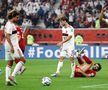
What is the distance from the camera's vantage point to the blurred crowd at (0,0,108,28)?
38.9 metres

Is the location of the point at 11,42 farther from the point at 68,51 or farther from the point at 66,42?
the point at 68,51

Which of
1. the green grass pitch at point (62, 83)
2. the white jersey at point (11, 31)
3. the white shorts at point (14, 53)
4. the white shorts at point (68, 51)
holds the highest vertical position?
the white jersey at point (11, 31)

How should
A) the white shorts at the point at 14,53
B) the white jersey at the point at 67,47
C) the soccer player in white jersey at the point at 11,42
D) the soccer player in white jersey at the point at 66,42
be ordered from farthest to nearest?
the white jersey at the point at 67,47 < the soccer player in white jersey at the point at 66,42 < the white shorts at the point at 14,53 < the soccer player in white jersey at the point at 11,42

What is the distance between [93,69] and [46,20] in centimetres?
1874

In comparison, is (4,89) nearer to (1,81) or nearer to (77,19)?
(1,81)

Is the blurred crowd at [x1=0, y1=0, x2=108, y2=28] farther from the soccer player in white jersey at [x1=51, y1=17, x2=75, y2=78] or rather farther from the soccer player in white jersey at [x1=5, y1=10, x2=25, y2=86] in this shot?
the soccer player in white jersey at [x1=5, y1=10, x2=25, y2=86]

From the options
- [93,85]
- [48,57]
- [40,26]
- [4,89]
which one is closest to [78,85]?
[93,85]

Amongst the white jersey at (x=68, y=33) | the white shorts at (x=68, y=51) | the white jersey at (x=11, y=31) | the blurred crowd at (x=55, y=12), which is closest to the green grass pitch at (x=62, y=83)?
the white shorts at (x=68, y=51)

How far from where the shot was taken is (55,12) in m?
40.4

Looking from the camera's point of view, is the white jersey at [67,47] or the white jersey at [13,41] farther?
the white jersey at [67,47]

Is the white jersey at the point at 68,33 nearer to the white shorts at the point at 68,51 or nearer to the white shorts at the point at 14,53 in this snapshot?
the white shorts at the point at 68,51

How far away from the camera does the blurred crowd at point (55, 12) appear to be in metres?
38.9

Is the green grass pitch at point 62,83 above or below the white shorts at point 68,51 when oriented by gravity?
below

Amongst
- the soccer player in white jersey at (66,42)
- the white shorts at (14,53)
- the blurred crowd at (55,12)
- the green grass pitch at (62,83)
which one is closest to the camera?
the green grass pitch at (62,83)
